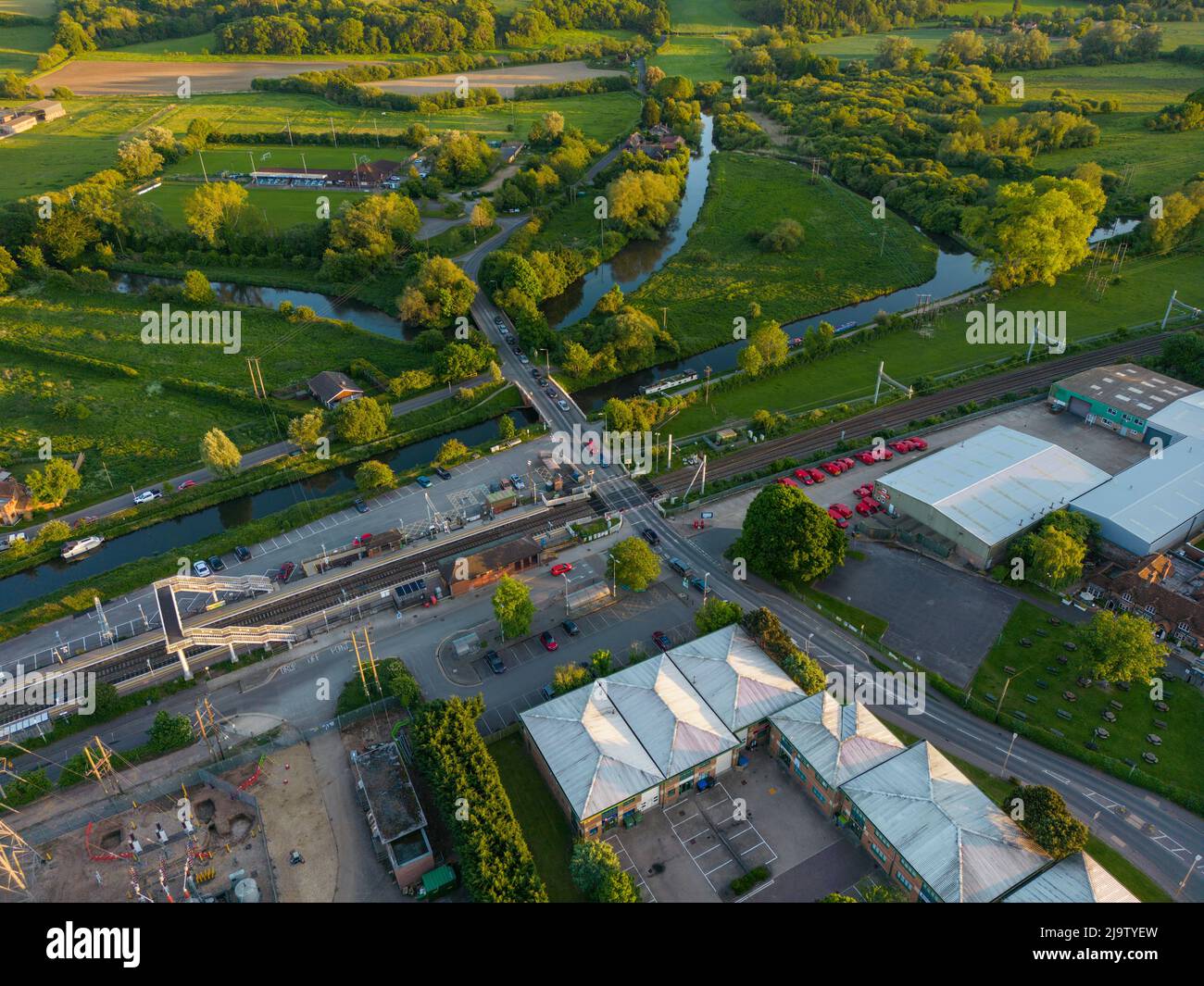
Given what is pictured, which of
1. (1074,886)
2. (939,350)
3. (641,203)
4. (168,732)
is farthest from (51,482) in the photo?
(939,350)

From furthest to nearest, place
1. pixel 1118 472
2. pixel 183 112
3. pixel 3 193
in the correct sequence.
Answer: pixel 183 112 < pixel 3 193 < pixel 1118 472

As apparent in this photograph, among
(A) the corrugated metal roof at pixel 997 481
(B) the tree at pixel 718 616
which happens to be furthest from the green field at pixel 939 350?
(B) the tree at pixel 718 616

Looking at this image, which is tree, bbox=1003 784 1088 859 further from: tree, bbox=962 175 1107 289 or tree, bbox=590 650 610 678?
tree, bbox=962 175 1107 289

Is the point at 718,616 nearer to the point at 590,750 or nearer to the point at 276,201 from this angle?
the point at 590,750

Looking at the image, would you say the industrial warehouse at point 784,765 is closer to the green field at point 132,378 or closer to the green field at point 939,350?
the green field at point 939,350

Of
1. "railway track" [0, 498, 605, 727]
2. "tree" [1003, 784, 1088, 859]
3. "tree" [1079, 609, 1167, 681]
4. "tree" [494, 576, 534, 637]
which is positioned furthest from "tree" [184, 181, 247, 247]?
"tree" [1003, 784, 1088, 859]

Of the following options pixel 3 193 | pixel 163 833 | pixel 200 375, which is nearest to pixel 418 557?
pixel 163 833
